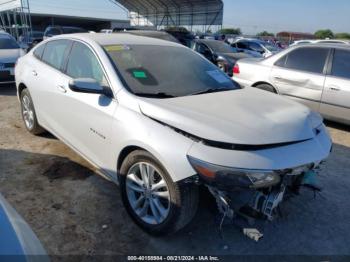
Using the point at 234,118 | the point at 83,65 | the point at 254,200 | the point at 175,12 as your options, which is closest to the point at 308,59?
the point at 234,118

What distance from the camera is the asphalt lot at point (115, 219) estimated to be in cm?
271

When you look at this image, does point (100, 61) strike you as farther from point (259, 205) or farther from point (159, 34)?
point (159, 34)

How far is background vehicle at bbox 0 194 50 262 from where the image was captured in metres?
1.49

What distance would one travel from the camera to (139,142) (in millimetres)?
2598

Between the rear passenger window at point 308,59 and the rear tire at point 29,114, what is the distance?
15.1 ft

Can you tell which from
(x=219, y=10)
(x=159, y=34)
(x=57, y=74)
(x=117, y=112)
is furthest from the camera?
(x=219, y=10)

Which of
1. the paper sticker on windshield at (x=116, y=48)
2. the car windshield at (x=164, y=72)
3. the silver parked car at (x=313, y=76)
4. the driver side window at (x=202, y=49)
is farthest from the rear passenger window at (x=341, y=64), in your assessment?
the driver side window at (x=202, y=49)

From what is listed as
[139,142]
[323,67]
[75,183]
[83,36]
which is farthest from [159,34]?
[139,142]

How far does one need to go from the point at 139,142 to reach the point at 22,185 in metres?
1.76

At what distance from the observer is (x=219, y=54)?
1088 cm

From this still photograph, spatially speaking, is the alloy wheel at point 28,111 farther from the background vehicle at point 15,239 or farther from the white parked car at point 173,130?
the background vehicle at point 15,239

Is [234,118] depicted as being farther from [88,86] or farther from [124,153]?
[88,86]

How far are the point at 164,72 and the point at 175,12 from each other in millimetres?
32239

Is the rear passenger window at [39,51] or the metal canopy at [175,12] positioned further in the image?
the metal canopy at [175,12]
